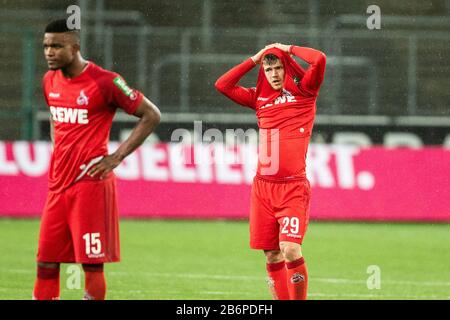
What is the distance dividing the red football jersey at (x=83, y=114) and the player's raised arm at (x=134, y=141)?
0.06m

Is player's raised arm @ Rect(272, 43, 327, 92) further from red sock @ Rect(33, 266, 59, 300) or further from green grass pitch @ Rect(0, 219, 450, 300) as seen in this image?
red sock @ Rect(33, 266, 59, 300)

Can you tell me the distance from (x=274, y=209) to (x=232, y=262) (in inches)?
158

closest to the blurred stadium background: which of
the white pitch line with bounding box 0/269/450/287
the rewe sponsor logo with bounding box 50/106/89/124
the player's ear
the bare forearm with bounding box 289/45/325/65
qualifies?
the white pitch line with bounding box 0/269/450/287

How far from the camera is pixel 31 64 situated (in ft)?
56.8

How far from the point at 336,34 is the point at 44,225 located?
11.5 m

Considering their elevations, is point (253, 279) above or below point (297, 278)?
below

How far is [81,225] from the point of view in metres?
6.72

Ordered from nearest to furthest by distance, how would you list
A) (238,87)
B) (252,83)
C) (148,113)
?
1. (148,113)
2. (238,87)
3. (252,83)

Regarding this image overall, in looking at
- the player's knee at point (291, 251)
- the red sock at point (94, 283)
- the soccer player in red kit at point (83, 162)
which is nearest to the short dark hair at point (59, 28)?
the soccer player in red kit at point (83, 162)

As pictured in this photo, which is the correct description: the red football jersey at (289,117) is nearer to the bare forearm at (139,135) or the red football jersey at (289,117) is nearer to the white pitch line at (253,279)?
the bare forearm at (139,135)

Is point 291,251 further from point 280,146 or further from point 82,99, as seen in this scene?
point 82,99

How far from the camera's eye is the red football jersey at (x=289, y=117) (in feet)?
25.7

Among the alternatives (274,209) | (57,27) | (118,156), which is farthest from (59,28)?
(274,209)
